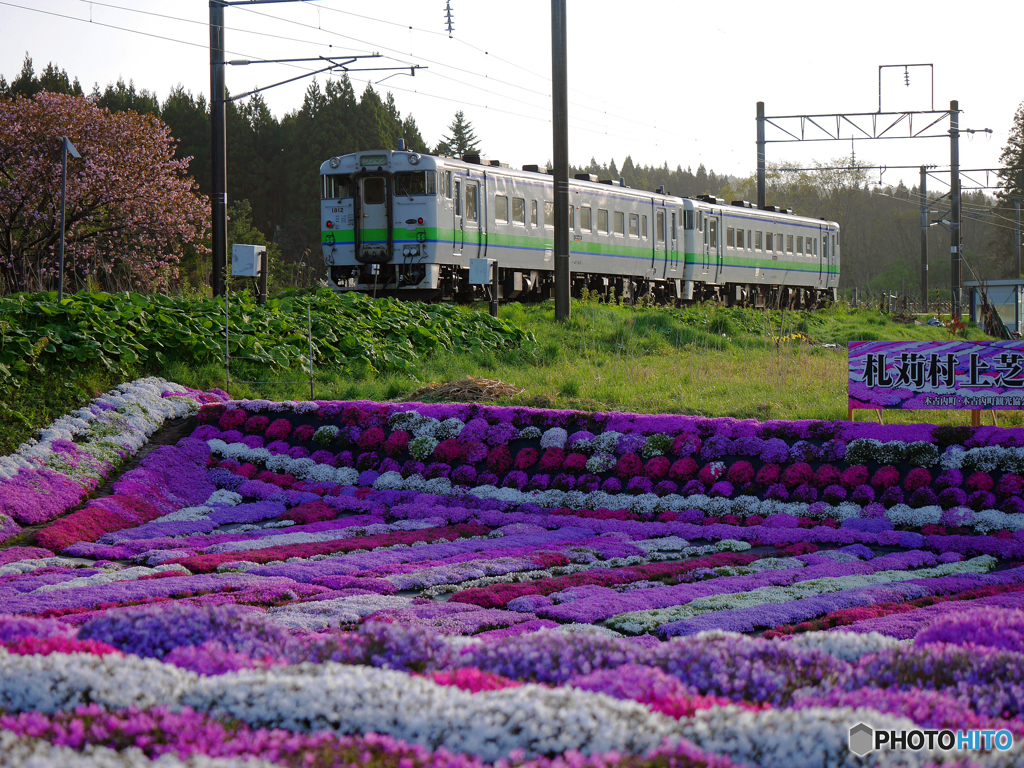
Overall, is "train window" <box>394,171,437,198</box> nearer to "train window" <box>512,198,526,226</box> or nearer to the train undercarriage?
the train undercarriage

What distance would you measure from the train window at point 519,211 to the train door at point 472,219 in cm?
148

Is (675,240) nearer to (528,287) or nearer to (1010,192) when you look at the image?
(528,287)

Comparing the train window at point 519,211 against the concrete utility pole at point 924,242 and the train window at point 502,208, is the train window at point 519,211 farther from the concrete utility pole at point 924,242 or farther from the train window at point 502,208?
the concrete utility pole at point 924,242

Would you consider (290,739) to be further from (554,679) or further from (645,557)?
(645,557)

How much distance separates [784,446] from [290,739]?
6.07 meters

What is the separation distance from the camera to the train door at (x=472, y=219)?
20.6m

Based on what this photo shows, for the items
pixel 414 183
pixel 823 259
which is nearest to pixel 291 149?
pixel 823 259

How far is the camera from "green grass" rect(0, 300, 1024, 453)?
9.80m

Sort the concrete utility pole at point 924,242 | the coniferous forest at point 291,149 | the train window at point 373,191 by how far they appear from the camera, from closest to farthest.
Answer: the train window at point 373,191, the concrete utility pole at point 924,242, the coniferous forest at point 291,149

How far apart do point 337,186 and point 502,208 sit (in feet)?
11.1

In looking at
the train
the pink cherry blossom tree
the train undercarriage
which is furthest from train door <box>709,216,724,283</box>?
the pink cherry blossom tree

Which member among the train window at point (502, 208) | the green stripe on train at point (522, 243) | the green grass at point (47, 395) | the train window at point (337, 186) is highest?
the train window at point (337, 186)

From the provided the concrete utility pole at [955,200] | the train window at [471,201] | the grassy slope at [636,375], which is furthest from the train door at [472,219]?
the concrete utility pole at [955,200]

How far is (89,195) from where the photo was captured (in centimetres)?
2633
